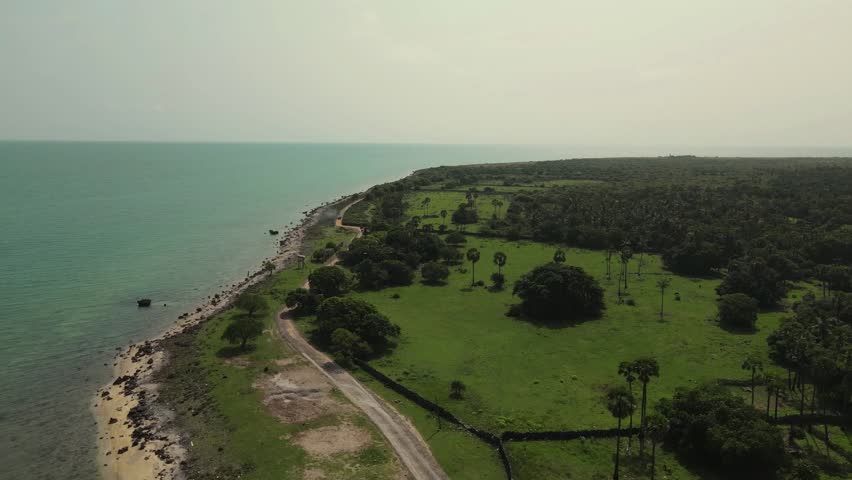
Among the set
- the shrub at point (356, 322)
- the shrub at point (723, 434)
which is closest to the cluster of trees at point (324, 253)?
the shrub at point (356, 322)

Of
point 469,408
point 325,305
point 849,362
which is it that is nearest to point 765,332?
point 849,362

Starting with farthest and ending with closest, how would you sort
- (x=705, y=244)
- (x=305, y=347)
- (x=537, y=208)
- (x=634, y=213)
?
(x=537, y=208)
(x=634, y=213)
(x=705, y=244)
(x=305, y=347)

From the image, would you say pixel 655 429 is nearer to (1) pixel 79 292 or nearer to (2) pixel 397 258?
(2) pixel 397 258

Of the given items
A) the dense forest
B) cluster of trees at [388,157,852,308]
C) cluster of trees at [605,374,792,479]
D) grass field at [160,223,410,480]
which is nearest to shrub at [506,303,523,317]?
the dense forest

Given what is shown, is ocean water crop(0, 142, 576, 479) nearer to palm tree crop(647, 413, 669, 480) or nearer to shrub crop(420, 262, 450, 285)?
shrub crop(420, 262, 450, 285)

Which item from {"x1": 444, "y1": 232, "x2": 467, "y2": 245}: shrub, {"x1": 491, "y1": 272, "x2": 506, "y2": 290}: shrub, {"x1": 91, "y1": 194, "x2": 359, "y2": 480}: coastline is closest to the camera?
{"x1": 91, "y1": 194, "x2": 359, "y2": 480}: coastline

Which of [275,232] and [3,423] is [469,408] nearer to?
[3,423]
